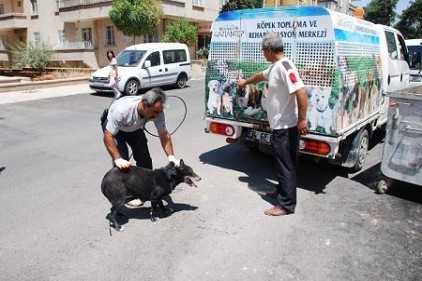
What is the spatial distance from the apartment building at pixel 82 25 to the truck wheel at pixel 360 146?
75.9 ft

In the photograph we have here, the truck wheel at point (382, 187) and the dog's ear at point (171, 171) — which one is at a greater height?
the dog's ear at point (171, 171)

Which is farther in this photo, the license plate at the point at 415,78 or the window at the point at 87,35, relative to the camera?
the window at the point at 87,35

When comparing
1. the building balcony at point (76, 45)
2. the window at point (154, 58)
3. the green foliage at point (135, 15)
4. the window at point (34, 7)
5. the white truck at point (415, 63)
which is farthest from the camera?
the window at point (34, 7)

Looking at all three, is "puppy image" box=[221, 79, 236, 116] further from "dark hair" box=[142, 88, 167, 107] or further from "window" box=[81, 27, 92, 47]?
"window" box=[81, 27, 92, 47]

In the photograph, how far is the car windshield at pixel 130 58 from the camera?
1522cm

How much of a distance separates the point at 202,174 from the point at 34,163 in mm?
2878

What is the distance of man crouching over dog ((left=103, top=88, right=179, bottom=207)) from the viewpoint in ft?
12.3

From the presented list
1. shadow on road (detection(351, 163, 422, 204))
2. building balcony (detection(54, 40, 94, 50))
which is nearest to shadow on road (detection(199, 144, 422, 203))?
shadow on road (detection(351, 163, 422, 204))

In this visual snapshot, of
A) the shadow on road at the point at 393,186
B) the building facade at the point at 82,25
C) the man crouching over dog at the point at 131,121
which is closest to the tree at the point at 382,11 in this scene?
the building facade at the point at 82,25

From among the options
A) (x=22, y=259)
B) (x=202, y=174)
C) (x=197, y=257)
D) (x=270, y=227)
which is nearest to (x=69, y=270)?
(x=22, y=259)

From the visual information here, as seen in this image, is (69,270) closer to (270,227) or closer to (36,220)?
(36,220)

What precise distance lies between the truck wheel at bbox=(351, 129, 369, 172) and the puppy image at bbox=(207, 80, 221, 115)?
2054 mm

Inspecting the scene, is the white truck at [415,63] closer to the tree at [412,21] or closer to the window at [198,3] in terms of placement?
the window at [198,3]

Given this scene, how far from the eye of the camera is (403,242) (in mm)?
3811
